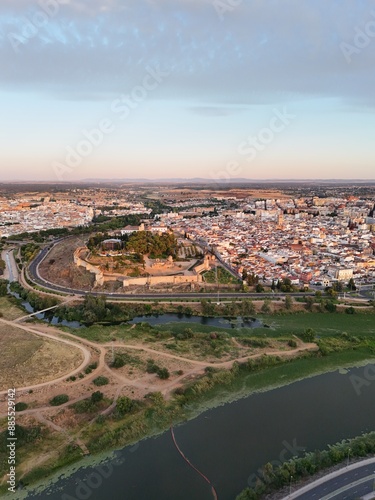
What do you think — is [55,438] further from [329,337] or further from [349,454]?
[329,337]

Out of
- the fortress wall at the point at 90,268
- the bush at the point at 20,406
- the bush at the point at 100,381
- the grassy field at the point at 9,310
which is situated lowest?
the bush at the point at 20,406

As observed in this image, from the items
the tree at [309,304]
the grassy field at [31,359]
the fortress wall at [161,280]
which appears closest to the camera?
the grassy field at [31,359]

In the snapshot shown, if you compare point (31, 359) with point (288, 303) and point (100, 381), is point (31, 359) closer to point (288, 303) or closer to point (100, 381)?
point (100, 381)

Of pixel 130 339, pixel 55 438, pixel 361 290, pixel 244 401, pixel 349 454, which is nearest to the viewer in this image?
pixel 349 454

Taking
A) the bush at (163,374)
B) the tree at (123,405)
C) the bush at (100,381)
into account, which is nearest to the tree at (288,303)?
the bush at (163,374)

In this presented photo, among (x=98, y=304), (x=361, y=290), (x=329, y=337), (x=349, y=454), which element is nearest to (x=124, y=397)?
(x=349, y=454)

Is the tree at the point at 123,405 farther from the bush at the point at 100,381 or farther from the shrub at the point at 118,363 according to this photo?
the shrub at the point at 118,363

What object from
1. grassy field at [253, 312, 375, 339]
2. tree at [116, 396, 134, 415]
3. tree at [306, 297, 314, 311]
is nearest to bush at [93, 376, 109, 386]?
tree at [116, 396, 134, 415]
